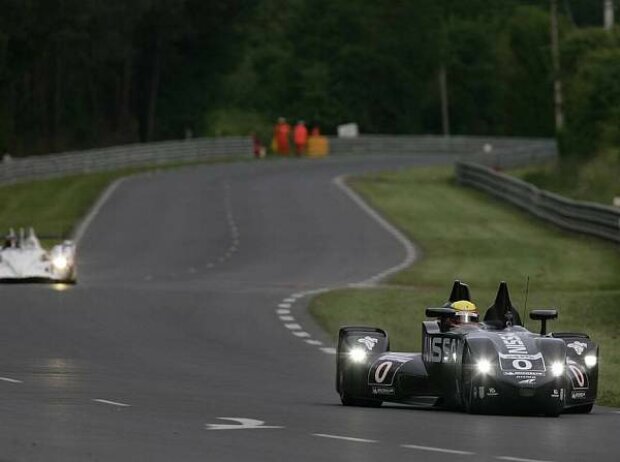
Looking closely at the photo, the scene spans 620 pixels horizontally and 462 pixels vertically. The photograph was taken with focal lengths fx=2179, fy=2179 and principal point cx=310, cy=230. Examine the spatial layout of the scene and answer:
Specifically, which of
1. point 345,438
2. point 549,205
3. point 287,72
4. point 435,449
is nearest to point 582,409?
point 345,438

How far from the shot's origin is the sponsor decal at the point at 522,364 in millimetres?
15031

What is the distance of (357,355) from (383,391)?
50 centimetres

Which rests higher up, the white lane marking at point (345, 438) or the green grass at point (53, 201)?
the white lane marking at point (345, 438)

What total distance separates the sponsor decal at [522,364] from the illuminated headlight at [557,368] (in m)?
0.08

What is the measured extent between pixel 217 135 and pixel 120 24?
337 inches

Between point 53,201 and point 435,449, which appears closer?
point 435,449

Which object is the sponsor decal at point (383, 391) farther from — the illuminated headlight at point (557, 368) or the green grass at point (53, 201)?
the green grass at point (53, 201)

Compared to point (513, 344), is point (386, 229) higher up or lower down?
lower down

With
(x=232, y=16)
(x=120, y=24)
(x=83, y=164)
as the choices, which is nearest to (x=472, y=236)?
(x=83, y=164)

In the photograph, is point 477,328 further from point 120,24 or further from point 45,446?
point 120,24

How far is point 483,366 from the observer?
15.2 meters

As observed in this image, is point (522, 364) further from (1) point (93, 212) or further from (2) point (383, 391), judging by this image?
(1) point (93, 212)

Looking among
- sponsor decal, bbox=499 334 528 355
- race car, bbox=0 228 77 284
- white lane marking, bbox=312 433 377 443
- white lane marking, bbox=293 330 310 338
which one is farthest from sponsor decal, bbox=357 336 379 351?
race car, bbox=0 228 77 284

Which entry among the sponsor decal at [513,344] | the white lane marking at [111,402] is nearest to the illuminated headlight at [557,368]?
the sponsor decal at [513,344]
